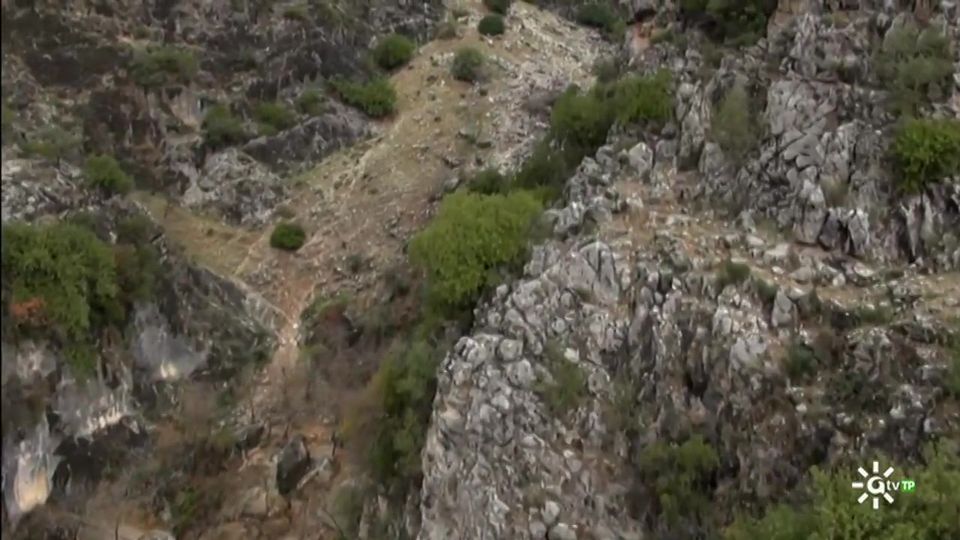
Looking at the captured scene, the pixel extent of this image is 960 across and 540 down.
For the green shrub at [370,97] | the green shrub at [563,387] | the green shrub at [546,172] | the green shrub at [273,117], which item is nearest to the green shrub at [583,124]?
the green shrub at [546,172]

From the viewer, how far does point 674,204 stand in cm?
2470

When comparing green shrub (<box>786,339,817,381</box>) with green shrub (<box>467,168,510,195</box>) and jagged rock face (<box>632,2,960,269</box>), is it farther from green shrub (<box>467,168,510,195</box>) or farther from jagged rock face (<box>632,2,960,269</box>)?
green shrub (<box>467,168,510,195</box>)

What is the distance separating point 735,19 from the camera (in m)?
28.3

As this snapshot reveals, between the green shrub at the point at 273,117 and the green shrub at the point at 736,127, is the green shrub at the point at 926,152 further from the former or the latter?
the green shrub at the point at 273,117

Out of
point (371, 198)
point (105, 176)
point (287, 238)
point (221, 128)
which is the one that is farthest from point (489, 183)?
point (105, 176)

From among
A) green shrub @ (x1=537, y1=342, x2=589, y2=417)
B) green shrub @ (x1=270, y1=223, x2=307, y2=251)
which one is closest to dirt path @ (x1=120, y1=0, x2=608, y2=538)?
green shrub @ (x1=270, y1=223, x2=307, y2=251)

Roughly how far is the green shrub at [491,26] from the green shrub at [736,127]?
22520 millimetres

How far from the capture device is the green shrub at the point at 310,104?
4028 cm

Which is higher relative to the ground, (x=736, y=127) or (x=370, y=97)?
(x=736, y=127)

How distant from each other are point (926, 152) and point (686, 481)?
9286 millimetres

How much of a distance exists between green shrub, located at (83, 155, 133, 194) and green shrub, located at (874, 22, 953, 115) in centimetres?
2327

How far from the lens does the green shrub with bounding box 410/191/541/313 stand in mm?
25625

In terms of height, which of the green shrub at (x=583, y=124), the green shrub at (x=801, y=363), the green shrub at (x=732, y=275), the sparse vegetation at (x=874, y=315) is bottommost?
the green shrub at (x=583, y=124)

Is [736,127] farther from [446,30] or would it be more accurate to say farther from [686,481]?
[446,30]
